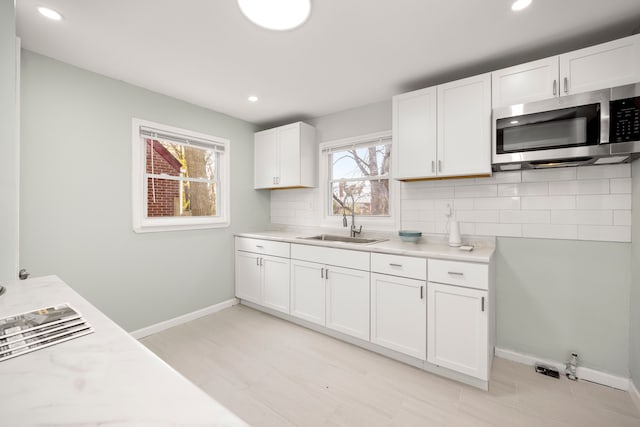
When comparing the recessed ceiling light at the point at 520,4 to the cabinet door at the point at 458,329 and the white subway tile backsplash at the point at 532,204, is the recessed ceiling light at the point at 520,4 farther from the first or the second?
the cabinet door at the point at 458,329

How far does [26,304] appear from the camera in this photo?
1025 mm

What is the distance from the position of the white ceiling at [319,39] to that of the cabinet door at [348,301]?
1.82 m

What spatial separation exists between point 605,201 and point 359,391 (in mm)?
2270

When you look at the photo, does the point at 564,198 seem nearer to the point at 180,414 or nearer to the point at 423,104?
the point at 423,104

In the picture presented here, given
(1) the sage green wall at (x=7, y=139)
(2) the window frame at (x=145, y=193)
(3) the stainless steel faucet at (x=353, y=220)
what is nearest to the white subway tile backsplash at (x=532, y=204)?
(3) the stainless steel faucet at (x=353, y=220)

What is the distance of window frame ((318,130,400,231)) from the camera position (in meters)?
3.03

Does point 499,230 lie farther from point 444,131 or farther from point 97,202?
point 97,202

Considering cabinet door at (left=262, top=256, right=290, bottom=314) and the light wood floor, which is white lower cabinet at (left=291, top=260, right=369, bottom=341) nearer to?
cabinet door at (left=262, top=256, right=290, bottom=314)

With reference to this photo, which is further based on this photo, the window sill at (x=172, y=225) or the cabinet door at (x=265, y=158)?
the cabinet door at (x=265, y=158)

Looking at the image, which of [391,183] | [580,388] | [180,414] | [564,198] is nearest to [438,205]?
[391,183]

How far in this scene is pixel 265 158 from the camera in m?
3.73

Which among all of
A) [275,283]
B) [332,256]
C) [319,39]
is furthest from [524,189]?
[275,283]

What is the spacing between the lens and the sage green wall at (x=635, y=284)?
1.83 meters

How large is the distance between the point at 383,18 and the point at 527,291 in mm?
2378
